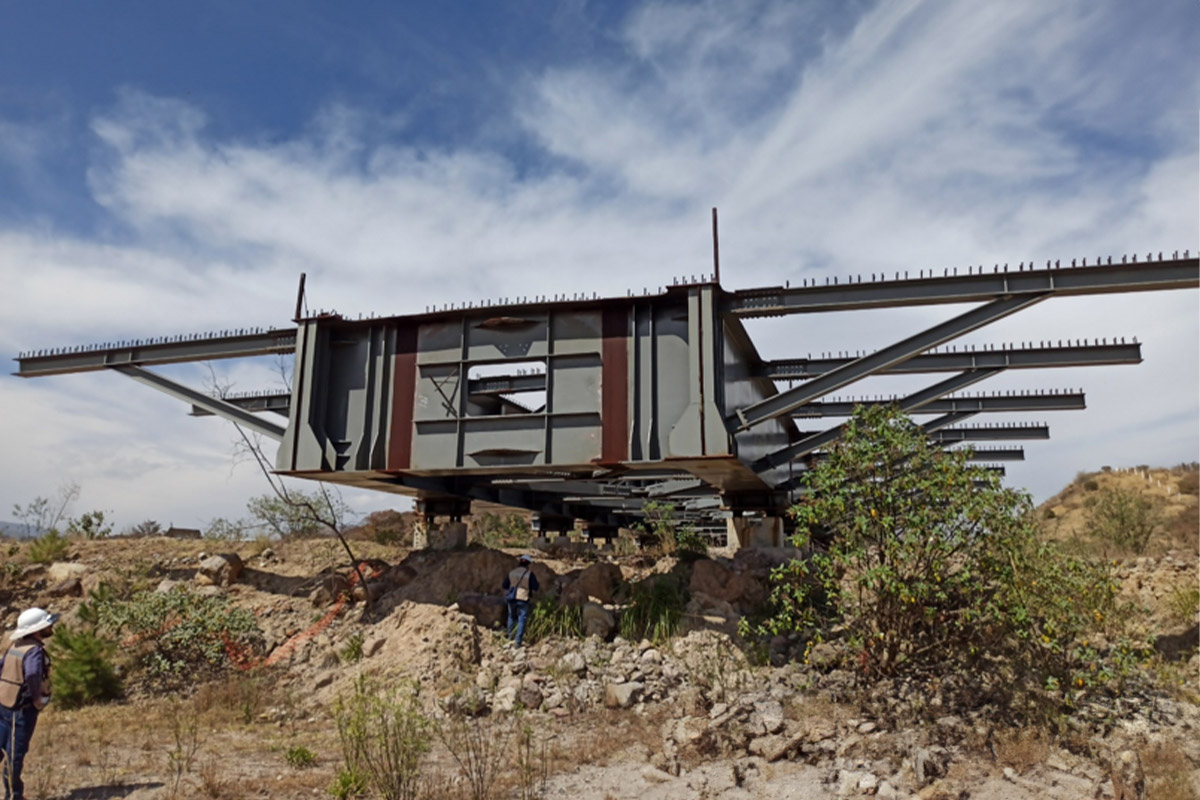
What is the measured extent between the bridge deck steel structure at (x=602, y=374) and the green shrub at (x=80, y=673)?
3.90 meters

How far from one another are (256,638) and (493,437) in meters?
5.95

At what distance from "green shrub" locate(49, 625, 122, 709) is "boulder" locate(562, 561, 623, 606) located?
718cm

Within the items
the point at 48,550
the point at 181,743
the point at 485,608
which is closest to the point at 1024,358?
the point at 485,608

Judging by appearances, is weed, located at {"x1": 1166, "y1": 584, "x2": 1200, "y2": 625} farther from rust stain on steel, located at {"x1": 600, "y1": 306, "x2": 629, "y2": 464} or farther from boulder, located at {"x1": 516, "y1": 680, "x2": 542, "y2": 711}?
boulder, located at {"x1": 516, "y1": 680, "x2": 542, "y2": 711}

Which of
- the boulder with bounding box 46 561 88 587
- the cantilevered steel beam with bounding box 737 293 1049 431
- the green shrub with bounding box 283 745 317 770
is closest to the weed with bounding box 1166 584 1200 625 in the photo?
the cantilevered steel beam with bounding box 737 293 1049 431

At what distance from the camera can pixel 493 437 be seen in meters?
12.7

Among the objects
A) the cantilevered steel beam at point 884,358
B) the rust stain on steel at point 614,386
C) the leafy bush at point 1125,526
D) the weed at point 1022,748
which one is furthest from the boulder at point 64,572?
the leafy bush at point 1125,526

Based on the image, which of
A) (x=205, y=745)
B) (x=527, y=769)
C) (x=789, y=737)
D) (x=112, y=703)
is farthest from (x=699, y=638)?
(x=112, y=703)

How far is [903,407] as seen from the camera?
13.7m

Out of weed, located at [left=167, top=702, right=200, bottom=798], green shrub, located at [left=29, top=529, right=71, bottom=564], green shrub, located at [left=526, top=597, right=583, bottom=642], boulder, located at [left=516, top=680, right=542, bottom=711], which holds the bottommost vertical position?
weed, located at [left=167, top=702, right=200, bottom=798]

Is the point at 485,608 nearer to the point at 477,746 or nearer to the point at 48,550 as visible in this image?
the point at 477,746

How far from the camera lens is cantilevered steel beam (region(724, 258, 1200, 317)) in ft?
34.3

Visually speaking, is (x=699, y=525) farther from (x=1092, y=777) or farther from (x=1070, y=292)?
(x=1092, y=777)

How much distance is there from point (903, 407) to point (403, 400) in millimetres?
8229
